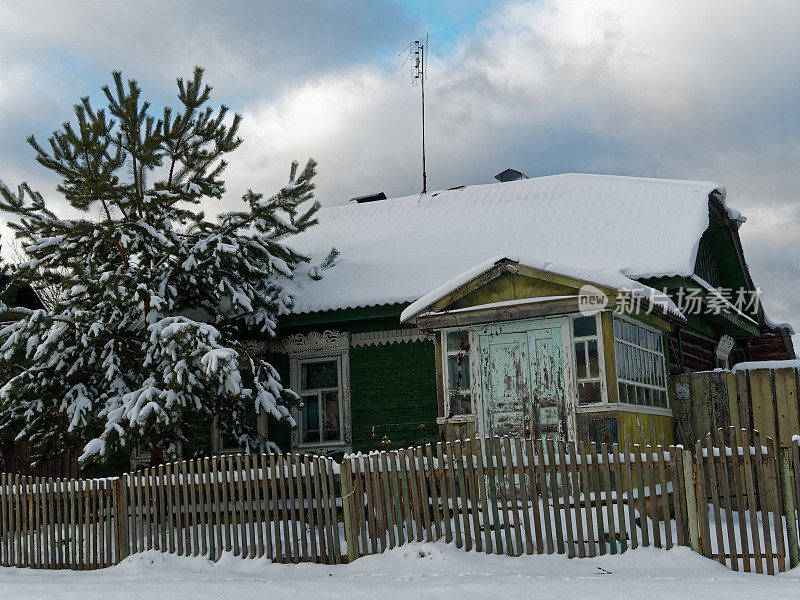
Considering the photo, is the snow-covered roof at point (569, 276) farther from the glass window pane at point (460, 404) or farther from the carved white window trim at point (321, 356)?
the carved white window trim at point (321, 356)

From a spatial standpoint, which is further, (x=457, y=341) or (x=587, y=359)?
(x=457, y=341)

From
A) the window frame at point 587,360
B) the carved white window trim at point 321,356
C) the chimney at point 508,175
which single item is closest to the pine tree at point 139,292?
the carved white window trim at point 321,356

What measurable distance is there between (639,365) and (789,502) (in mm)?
4332

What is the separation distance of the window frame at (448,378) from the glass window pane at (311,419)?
13.4ft

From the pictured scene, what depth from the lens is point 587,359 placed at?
36.4 feet

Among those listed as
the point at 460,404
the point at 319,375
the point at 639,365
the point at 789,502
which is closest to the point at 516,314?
the point at 460,404

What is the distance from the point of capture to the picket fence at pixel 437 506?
26.6ft

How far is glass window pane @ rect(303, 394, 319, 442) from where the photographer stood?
1516cm

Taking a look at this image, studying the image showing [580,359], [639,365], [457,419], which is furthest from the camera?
[639,365]

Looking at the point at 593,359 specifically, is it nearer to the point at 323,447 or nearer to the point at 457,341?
the point at 457,341

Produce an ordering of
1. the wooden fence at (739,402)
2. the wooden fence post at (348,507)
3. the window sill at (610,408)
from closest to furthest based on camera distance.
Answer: the wooden fence post at (348,507), the window sill at (610,408), the wooden fence at (739,402)

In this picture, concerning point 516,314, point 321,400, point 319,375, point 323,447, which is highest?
point 516,314

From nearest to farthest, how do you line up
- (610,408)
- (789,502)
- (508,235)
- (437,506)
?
1. (789,502)
2. (437,506)
3. (610,408)
4. (508,235)

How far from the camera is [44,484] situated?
11656 mm
